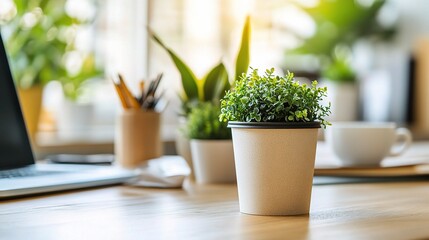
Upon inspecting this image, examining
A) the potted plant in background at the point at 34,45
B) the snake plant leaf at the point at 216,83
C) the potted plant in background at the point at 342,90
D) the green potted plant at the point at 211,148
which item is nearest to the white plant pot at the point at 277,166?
the green potted plant at the point at 211,148

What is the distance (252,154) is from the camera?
0.77 meters

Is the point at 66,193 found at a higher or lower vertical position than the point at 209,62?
lower

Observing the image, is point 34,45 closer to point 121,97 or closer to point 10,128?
point 121,97

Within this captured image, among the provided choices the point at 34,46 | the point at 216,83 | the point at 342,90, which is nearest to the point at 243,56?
the point at 216,83

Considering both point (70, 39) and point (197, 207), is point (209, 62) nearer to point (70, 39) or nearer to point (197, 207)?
point (70, 39)

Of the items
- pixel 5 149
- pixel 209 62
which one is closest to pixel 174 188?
pixel 5 149

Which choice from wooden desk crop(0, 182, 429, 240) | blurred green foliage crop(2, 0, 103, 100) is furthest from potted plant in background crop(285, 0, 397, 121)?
wooden desk crop(0, 182, 429, 240)

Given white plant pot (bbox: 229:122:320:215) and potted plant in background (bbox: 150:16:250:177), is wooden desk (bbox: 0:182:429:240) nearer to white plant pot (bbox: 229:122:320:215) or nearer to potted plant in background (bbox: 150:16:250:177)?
white plant pot (bbox: 229:122:320:215)

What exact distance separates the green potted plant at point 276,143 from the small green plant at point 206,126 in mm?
288

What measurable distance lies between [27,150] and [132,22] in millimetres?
1459

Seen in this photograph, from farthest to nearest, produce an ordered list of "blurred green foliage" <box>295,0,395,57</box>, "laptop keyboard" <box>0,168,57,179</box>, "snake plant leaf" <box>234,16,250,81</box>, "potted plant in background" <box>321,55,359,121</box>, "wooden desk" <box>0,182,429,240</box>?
"blurred green foliage" <box>295,0,395,57</box> → "potted plant in background" <box>321,55,359,121</box> → "snake plant leaf" <box>234,16,250,81</box> → "laptop keyboard" <box>0,168,57,179</box> → "wooden desk" <box>0,182,429,240</box>

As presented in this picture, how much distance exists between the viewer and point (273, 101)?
78 centimetres

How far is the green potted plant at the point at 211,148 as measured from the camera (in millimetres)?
1087

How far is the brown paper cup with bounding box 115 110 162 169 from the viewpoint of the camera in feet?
4.03
